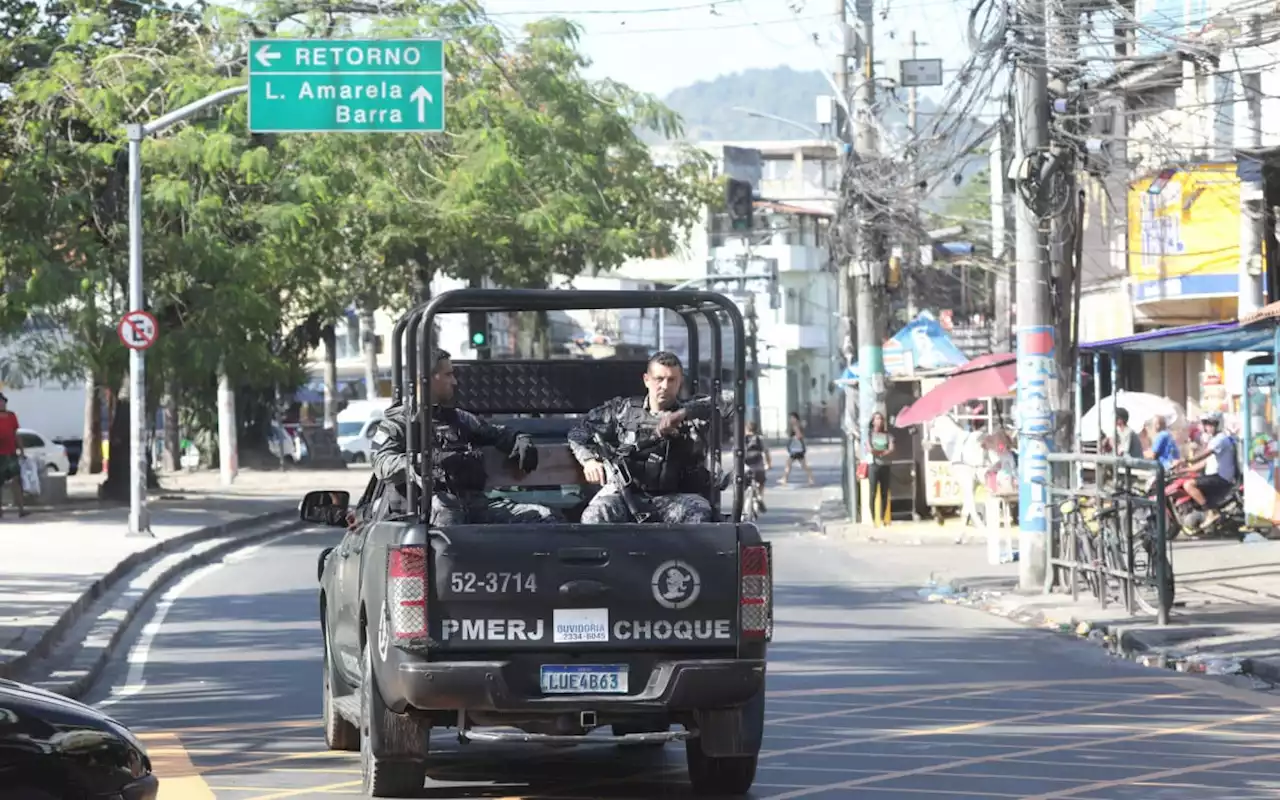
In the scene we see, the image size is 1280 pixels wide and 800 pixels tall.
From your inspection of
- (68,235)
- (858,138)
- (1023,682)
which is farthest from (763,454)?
(1023,682)

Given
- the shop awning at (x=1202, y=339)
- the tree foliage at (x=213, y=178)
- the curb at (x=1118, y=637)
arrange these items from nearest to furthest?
the curb at (x=1118, y=637) < the shop awning at (x=1202, y=339) < the tree foliage at (x=213, y=178)

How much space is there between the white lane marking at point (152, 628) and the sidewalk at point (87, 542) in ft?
2.16

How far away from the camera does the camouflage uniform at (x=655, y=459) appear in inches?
388

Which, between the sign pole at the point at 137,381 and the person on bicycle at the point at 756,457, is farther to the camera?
the person on bicycle at the point at 756,457

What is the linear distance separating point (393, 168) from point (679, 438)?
3084 centimetres

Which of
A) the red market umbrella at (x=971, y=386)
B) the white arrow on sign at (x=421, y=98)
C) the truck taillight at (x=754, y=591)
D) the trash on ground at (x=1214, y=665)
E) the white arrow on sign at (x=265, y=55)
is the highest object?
the white arrow on sign at (x=265, y=55)

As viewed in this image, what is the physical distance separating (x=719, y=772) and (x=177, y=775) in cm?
263

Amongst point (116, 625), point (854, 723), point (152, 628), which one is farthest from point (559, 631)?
point (152, 628)

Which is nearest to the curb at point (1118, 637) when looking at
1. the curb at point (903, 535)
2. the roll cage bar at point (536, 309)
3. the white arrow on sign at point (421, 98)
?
the roll cage bar at point (536, 309)

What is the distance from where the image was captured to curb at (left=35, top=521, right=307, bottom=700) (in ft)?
45.5

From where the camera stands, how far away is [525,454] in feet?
33.6

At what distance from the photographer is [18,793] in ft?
22.3

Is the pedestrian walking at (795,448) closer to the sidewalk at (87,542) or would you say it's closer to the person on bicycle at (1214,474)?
the sidewalk at (87,542)

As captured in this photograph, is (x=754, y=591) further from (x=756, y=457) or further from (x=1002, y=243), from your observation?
(x=756, y=457)
